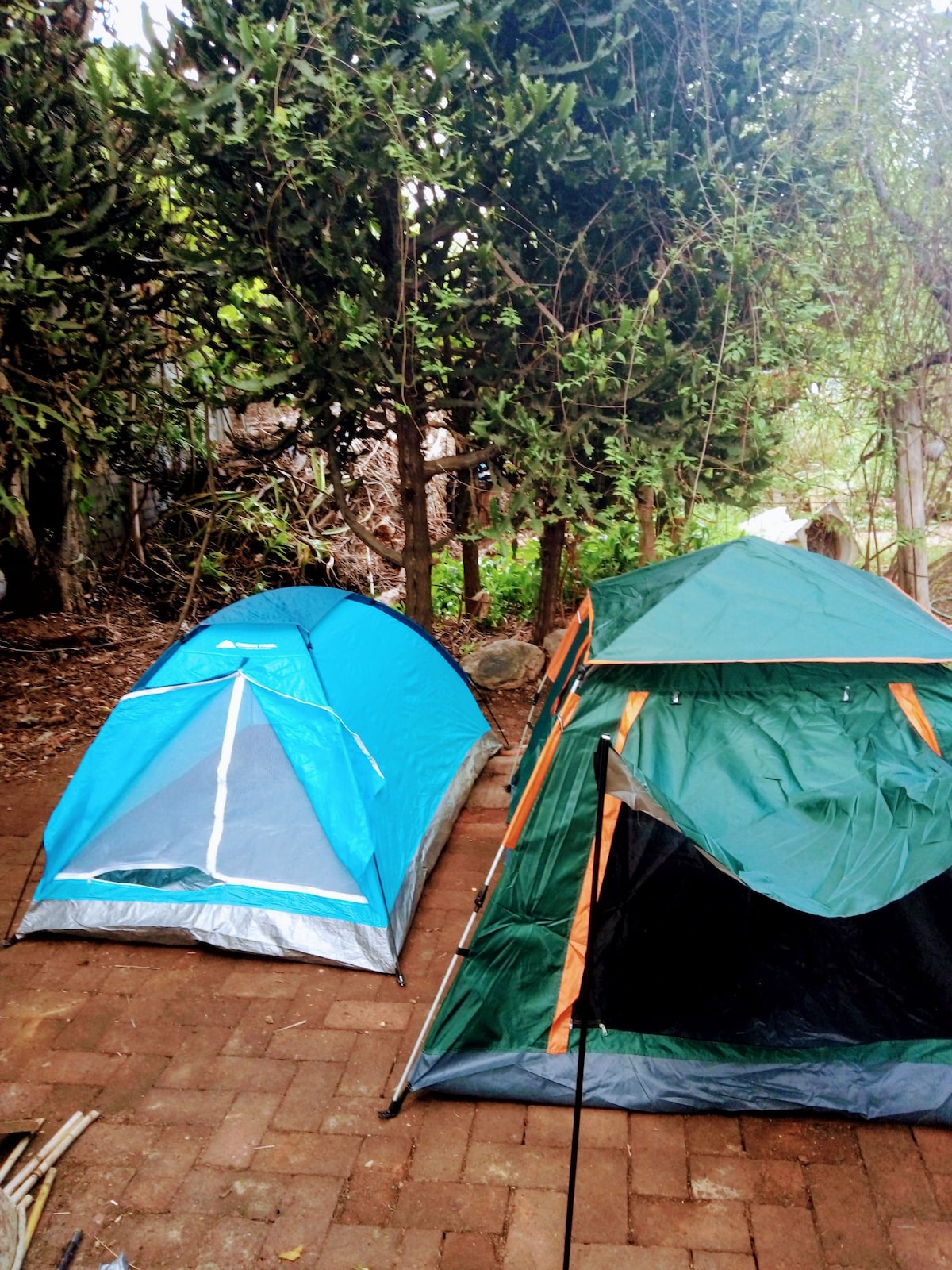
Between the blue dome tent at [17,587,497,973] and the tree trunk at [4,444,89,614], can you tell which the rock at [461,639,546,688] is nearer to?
the blue dome tent at [17,587,497,973]

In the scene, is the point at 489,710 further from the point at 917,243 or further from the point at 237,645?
the point at 917,243

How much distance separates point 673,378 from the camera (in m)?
3.67

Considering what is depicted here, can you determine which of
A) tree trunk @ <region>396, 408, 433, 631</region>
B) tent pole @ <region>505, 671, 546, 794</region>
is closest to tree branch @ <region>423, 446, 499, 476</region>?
tree trunk @ <region>396, 408, 433, 631</region>

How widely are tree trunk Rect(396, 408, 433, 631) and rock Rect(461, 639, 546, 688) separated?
647 mm

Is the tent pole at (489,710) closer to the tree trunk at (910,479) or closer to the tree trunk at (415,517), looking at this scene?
the tree trunk at (415,517)

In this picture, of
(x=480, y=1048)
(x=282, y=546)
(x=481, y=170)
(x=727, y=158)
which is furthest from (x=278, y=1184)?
(x=282, y=546)

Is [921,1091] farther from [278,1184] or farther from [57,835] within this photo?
[57,835]

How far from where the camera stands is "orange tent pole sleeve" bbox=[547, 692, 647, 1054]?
237 cm

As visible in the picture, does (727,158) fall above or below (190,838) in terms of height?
above

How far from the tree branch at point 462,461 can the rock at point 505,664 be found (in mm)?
1367

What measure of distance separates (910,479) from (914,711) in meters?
2.43

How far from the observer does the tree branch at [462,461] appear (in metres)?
4.29

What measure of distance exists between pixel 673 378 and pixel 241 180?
2075 millimetres

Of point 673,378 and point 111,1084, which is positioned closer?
point 111,1084
